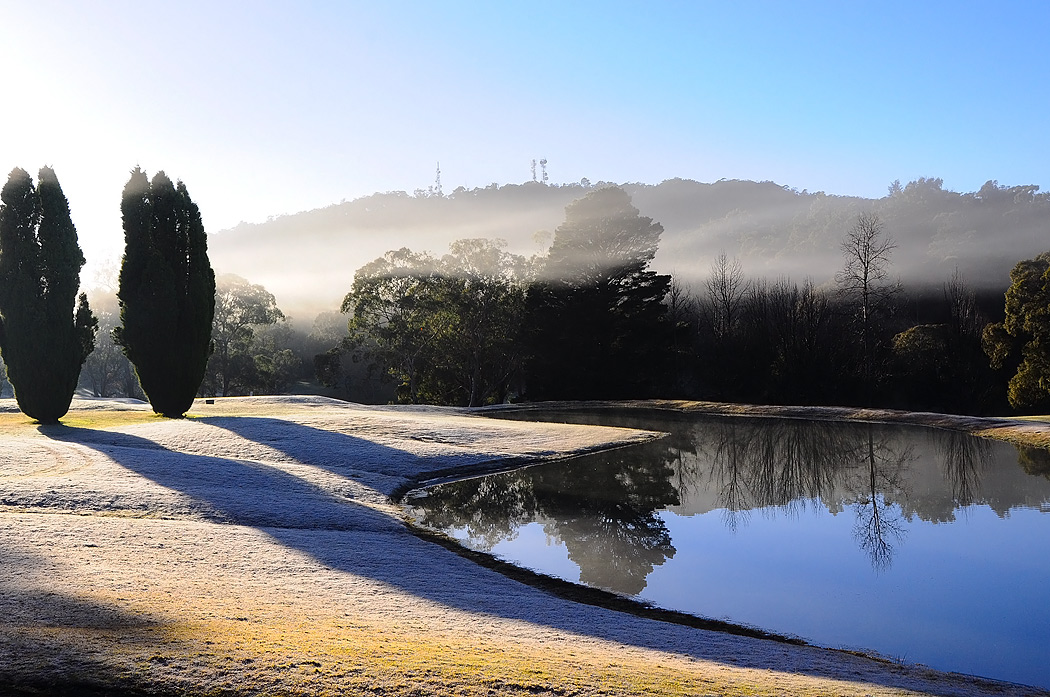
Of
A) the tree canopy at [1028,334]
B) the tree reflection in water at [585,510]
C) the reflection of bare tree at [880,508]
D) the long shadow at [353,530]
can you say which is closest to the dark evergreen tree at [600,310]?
the tree canopy at [1028,334]

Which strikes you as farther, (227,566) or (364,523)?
(364,523)

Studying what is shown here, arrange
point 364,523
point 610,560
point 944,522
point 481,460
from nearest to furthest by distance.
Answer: point 610,560 < point 364,523 < point 944,522 < point 481,460

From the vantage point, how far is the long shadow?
24.6ft

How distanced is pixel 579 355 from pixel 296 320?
57.0 meters

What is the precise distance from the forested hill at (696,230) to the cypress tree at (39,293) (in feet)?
131

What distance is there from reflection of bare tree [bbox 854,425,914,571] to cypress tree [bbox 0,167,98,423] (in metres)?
22.4

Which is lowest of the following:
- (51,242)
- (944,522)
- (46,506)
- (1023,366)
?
(944,522)

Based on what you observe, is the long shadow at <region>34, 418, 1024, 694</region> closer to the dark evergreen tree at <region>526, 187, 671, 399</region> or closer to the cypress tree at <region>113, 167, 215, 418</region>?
the cypress tree at <region>113, 167, 215, 418</region>

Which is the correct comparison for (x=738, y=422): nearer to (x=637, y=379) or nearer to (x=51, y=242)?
(x=637, y=379)

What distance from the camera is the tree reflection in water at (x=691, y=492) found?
12.9 metres

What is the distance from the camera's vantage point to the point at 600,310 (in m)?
48.5

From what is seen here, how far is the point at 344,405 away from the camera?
37250mm

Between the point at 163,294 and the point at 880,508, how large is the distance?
23.8m

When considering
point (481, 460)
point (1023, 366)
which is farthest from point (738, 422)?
point (481, 460)
